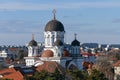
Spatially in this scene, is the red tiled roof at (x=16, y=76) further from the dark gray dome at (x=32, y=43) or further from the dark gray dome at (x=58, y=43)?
the dark gray dome at (x=32, y=43)

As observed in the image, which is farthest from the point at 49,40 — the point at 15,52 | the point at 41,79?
the point at 15,52

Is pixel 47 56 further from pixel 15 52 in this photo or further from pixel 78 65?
pixel 15 52

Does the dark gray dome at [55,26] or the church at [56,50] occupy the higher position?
the dark gray dome at [55,26]

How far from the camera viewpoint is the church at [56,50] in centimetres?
7162

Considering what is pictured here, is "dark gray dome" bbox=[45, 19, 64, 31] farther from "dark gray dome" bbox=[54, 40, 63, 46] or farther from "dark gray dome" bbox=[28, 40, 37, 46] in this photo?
"dark gray dome" bbox=[28, 40, 37, 46]

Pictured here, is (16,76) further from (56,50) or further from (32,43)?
(32,43)

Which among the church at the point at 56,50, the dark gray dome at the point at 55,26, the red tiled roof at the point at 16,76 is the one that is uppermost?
the dark gray dome at the point at 55,26

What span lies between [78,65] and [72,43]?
333 cm

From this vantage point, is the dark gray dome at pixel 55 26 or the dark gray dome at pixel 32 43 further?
the dark gray dome at pixel 32 43

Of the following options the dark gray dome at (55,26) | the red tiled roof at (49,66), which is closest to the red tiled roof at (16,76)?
the red tiled roof at (49,66)

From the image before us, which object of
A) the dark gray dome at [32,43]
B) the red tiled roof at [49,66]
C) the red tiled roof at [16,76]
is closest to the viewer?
the red tiled roof at [16,76]

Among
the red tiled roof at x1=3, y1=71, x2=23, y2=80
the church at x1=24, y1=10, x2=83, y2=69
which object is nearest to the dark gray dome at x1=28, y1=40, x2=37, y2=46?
the church at x1=24, y1=10, x2=83, y2=69

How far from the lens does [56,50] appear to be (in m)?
71.6

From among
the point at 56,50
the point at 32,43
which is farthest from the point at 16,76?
the point at 32,43
